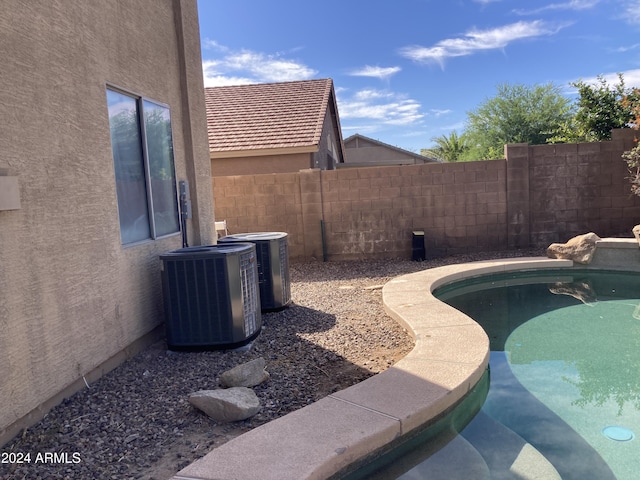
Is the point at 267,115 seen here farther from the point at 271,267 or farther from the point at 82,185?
the point at 82,185

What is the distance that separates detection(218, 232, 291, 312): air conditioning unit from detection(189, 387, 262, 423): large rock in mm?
2719

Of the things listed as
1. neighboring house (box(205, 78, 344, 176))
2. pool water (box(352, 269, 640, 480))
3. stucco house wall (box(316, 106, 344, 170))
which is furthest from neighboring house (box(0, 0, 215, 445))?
stucco house wall (box(316, 106, 344, 170))

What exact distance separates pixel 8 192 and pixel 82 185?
3.06 feet

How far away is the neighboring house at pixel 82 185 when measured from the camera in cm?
316

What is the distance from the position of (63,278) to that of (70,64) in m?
1.70

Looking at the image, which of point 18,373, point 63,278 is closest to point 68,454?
point 18,373

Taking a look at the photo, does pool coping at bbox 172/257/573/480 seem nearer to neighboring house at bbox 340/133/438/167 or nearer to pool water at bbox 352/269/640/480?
pool water at bbox 352/269/640/480

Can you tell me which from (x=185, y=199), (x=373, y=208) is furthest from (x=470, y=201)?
(x=185, y=199)

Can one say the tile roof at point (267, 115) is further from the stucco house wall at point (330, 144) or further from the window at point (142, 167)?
the window at point (142, 167)

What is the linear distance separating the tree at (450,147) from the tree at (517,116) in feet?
16.3

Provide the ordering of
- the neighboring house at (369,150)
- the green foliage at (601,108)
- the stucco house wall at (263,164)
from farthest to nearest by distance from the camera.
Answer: the neighboring house at (369,150) < the stucco house wall at (263,164) < the green foliage at (601,108)

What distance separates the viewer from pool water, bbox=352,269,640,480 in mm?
3055

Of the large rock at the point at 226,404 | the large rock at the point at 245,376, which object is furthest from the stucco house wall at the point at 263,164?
the large rock at the point at 226,404

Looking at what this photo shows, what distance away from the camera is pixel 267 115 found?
16.2 m
